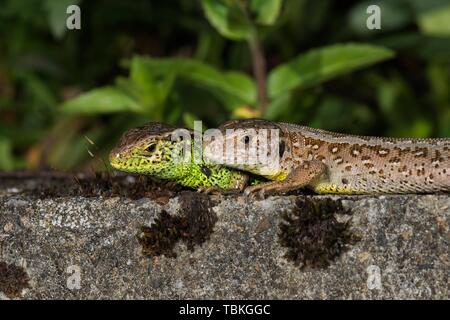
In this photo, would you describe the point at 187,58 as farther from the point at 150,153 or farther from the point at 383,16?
the point at 150,153

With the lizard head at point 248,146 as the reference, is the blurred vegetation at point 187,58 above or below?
above

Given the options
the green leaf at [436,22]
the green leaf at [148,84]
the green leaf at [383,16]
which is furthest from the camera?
the green leaf at [383,16]

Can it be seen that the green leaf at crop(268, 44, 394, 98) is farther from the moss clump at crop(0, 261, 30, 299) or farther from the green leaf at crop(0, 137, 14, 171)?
the green leaf at crop(0, 137, 14, 171)

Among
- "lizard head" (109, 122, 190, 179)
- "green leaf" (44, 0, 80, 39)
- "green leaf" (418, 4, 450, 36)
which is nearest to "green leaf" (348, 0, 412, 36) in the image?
"green leaf" (418, 4, 450, 36)

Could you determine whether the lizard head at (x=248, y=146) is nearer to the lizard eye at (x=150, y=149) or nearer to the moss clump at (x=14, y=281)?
the lizard eye at (x=150, y=149)

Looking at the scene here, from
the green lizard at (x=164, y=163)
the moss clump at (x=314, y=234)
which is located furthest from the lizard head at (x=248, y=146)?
the moss clump at (x=314, y=234)
